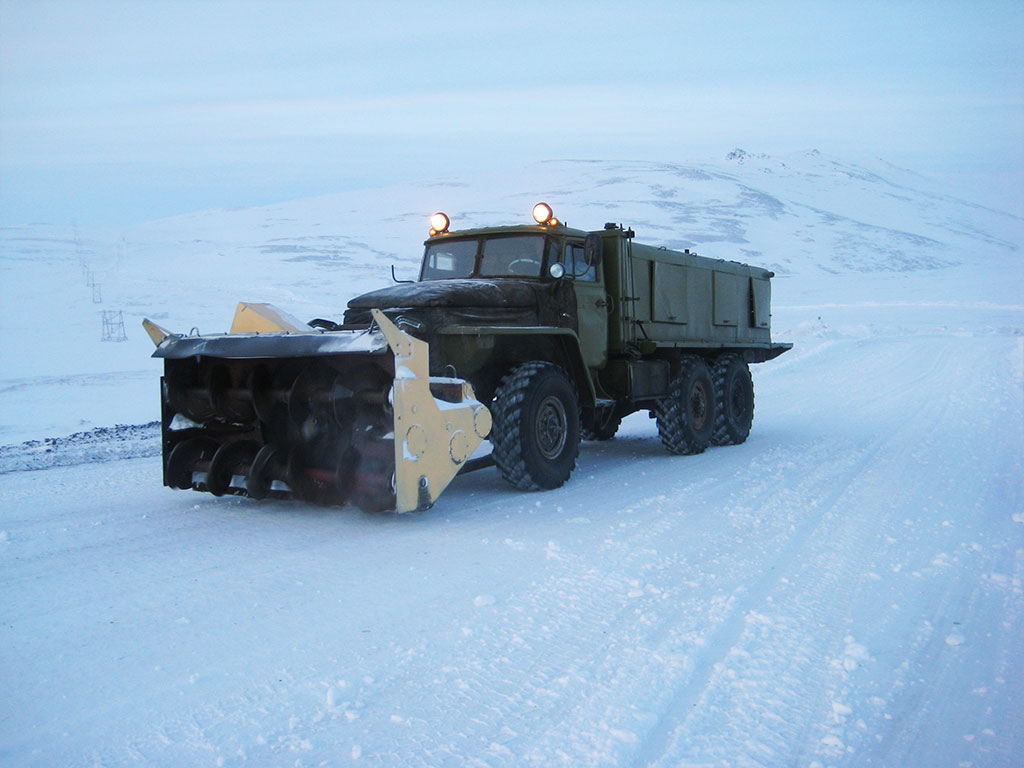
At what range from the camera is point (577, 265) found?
340 inches

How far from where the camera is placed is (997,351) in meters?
22.2

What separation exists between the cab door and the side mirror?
100 millimetres

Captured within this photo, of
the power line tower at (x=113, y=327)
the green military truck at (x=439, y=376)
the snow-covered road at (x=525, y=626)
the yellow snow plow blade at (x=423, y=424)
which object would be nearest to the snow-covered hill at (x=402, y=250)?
the power line tower at (x=113, y=327)

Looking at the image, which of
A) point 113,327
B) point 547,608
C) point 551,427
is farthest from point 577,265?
point 113,327

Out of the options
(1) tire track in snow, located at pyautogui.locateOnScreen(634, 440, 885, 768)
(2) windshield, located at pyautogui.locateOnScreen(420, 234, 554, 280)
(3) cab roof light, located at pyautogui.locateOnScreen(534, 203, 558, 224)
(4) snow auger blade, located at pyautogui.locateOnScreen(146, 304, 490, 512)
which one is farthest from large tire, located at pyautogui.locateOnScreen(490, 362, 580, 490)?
(1) tire track in snow, located at pyautogui.locateOnScreen(634, 440, 885, 768)

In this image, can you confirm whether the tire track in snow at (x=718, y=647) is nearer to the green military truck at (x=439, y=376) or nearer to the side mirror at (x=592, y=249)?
the green military truck at (x=439, y=376)

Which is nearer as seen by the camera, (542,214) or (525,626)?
(525,626)

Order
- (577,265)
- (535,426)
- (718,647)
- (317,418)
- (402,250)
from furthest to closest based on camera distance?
1. (402,250)
2. (577,265)
3. (535,426)
4. (317,418)
5. (718,647)

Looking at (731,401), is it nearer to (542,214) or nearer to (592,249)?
(592,249)

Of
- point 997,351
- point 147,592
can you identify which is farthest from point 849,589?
point 997,351

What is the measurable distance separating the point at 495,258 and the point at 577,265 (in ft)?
2.65

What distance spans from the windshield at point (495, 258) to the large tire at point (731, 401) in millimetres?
3470

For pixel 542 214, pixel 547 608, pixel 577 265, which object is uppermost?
pixel 542 214

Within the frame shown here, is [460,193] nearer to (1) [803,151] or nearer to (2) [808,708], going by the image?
(1) [803,151]
